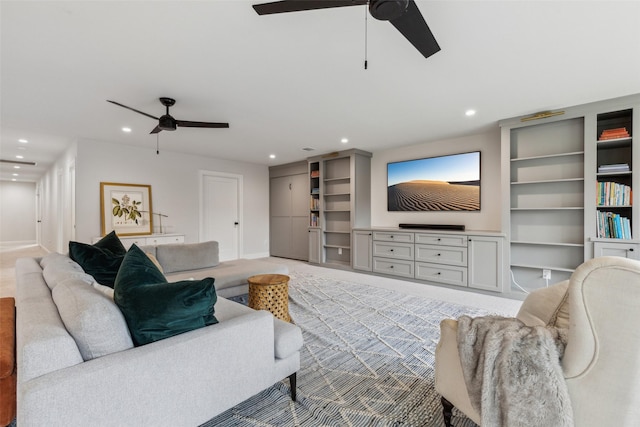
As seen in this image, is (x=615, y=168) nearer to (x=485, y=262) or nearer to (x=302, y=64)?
(x=485, y=262)

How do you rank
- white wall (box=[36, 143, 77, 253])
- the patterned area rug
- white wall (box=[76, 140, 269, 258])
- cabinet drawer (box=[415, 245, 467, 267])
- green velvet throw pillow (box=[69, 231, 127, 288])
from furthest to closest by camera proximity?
1. white wall (box=[36, 143, 77, 253])
2. white wall (box=[76, 140, 269, 258])
3. cabinet drawer (box=[415, 245, 467, 267])
4. green velvet throw pillow (box=[69, 231, 127, 288])
5. the patterned area rug

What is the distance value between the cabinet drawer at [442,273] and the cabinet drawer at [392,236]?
1.35ft

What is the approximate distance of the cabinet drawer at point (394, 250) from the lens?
453 centimetres

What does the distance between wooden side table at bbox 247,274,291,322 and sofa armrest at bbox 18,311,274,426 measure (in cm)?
104

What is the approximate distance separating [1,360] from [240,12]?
2.11 meters

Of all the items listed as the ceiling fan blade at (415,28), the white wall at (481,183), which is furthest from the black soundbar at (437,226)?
the ceiling fan blade at (415,28)

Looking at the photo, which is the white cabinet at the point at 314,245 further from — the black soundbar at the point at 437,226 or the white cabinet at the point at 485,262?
the white cabinet at the point at 485,262

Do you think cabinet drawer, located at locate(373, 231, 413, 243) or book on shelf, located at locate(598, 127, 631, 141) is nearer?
book on shelf, located at locate(598, 127, 631, 141)

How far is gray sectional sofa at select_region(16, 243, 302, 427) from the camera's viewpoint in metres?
0.95

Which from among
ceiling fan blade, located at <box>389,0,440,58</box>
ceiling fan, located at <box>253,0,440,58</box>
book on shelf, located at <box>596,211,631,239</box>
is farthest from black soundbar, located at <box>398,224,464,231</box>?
ceiling fan, located at <box>253,0,440,58</box>

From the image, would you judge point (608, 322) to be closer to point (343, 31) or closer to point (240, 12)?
point (343, 31)

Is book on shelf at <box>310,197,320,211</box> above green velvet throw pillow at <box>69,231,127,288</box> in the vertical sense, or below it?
above

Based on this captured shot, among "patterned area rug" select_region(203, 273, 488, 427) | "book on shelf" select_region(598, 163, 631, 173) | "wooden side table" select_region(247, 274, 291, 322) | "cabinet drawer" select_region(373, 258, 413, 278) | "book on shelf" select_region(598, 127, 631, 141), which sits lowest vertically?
"patterned area rug" select_region(203, 273, 488, 427)

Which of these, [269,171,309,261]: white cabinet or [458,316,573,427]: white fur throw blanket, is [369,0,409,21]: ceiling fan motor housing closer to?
[458,316,573,427]: white fur throw blanket
